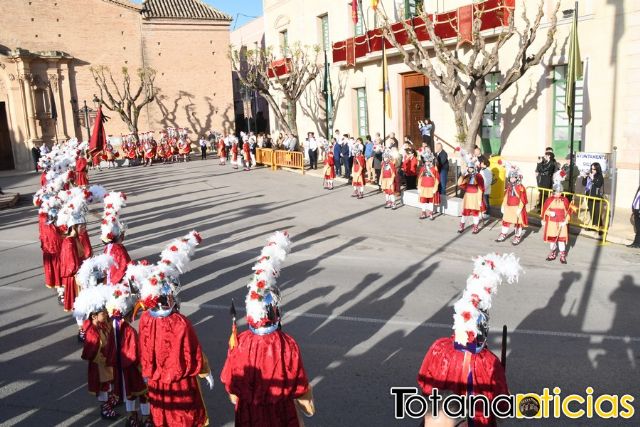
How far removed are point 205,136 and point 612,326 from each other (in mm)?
36945

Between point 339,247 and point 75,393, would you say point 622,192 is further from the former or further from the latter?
point 75,393

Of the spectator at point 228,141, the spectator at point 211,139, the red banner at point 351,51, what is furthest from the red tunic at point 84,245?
the spectator at point 211,139

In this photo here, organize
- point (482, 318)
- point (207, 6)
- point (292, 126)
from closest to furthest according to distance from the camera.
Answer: point (482, 318), point (292, 126), point (207, 6)

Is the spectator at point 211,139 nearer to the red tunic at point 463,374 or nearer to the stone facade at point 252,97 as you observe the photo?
the stone facade at point 252,97

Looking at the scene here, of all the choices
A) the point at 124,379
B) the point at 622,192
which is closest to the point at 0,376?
the point at 124,379

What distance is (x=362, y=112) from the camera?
27.5m

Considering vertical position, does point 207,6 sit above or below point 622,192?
above

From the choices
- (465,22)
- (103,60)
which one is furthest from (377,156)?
(103,60)

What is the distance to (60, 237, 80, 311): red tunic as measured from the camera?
7.81 metres

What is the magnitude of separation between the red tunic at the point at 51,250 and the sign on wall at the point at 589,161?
1158 cm

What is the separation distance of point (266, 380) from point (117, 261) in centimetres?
342

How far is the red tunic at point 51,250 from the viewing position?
29.6 feet

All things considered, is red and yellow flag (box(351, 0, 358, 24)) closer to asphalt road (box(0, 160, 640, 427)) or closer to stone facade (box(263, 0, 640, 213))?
stone facade (box(263, 0, 640, 213))

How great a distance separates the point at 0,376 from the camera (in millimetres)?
6680
